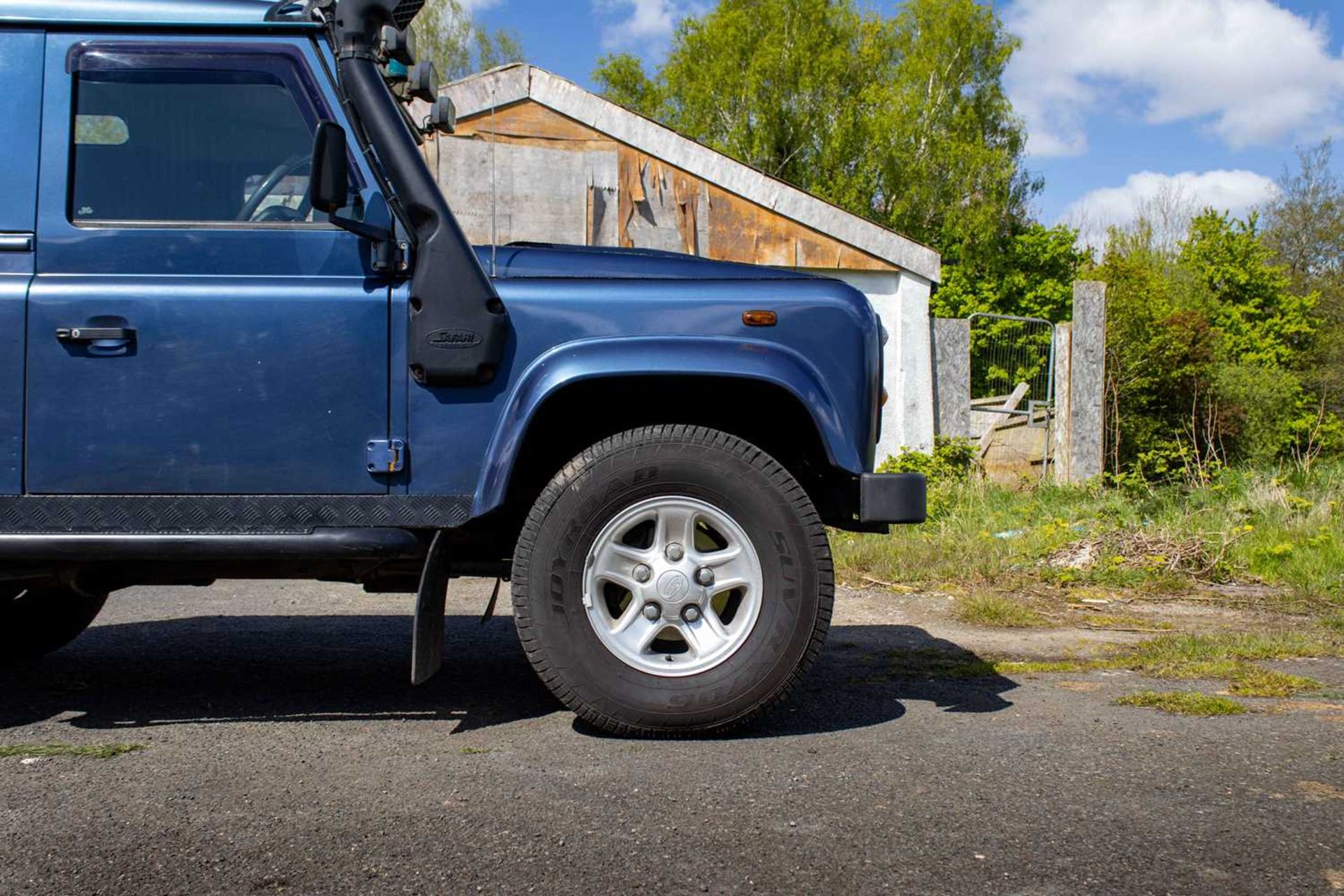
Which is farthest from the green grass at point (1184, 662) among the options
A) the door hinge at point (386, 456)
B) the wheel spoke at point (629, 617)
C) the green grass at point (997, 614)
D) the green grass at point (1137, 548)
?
the door hinge at point (386, 456)

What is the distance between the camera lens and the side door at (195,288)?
3473mm

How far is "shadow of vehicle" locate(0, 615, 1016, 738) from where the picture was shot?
3.92m

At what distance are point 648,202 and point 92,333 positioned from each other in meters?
9.62

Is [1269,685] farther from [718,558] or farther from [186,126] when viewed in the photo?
[186,126]

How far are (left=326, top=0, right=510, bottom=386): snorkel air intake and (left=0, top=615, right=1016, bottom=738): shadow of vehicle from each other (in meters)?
1.20

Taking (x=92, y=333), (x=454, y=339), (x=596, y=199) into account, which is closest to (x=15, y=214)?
(x=92, y=333)

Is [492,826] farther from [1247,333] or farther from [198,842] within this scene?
[1247,333]

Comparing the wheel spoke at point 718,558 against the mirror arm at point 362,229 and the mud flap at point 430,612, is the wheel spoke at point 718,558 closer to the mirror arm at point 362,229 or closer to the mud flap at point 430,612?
the mud flap at point 430,612

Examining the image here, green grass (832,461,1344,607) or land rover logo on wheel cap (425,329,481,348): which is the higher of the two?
land rover logo on wheel cap (425,329,481,348)

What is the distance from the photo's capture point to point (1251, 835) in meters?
2.69

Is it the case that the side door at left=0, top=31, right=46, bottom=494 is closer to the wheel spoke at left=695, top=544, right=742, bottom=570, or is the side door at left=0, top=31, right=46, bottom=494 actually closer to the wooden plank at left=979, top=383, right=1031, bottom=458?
the wheel spoke at left=695, top=544, right=742, bottom=570

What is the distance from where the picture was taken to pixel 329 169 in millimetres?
3354

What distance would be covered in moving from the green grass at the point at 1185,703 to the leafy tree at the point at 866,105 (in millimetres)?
37255

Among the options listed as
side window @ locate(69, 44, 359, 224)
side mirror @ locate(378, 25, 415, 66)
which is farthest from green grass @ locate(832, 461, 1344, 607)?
side window @ locate(69, 44, 359, 224)
